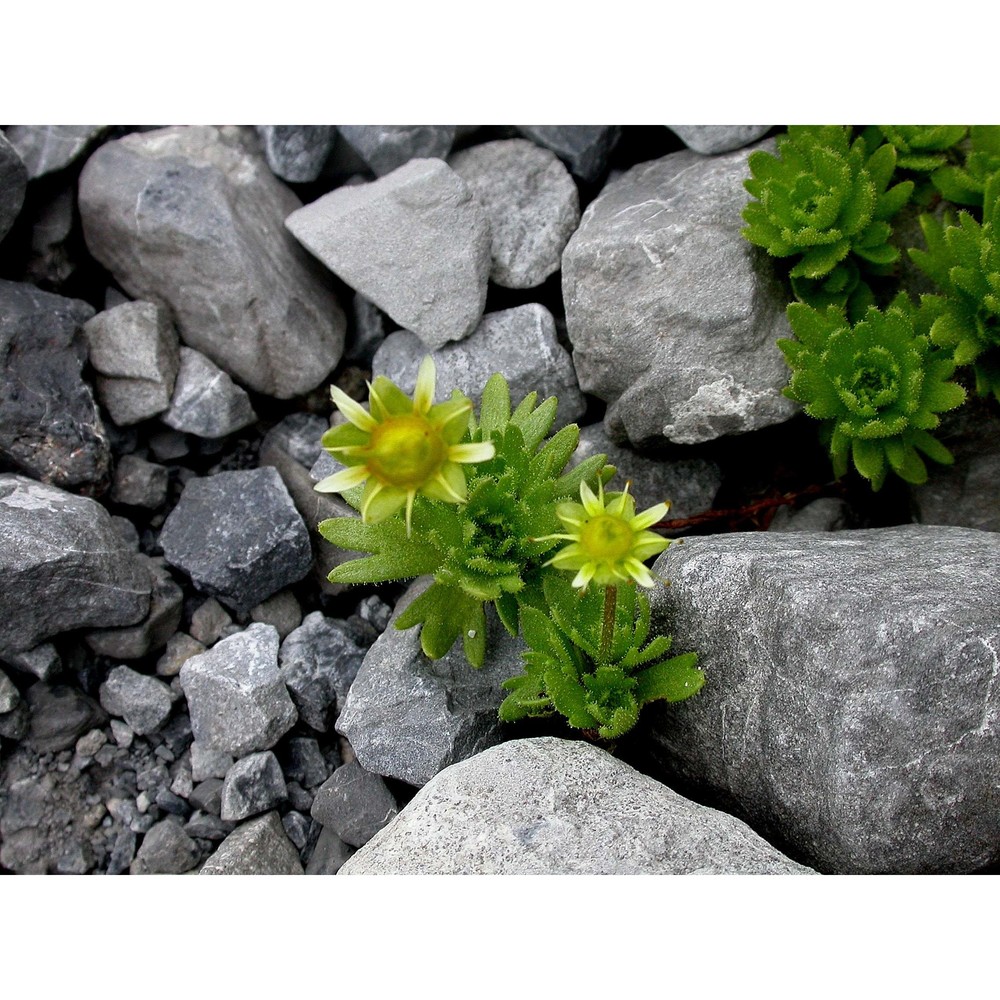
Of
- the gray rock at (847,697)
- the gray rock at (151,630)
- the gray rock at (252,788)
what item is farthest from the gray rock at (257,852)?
the gray rock at (847,697)

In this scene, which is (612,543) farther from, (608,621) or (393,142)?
(393,142)

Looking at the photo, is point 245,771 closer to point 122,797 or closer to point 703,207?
point 122,797

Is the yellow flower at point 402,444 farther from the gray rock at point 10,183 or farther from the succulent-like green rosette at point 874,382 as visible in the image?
the gray rock at point 10,183

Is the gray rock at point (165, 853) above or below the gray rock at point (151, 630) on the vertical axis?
below

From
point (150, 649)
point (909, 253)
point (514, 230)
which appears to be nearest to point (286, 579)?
point (150, 649)

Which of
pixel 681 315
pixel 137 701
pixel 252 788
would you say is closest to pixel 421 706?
pixel 252 788

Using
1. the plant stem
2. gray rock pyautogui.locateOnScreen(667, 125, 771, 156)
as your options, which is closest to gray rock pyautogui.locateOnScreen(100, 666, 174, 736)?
the plant stem
